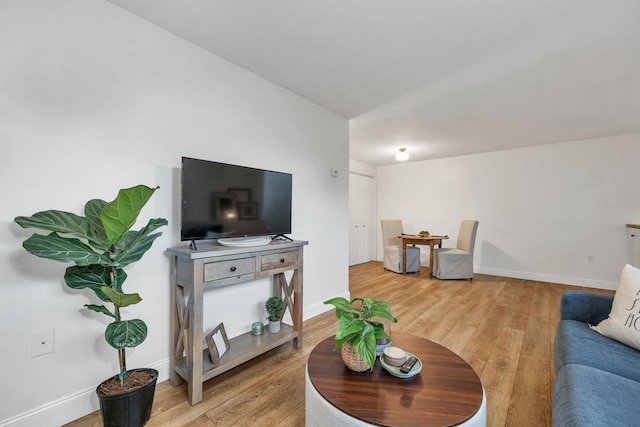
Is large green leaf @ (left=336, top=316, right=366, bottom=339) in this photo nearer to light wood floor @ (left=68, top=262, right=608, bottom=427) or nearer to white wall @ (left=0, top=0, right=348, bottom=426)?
light wood floor @ (left=68, top=262, right=608, bottom=427)

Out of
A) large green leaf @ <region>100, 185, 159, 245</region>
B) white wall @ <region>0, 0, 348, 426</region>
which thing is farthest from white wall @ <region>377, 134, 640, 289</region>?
large green leaf @ <region>100, 185, 159, 245</region>

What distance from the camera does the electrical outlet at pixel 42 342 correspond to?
1362 mm

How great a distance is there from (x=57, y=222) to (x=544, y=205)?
5899 millimetres

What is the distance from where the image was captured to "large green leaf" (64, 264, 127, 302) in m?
1.27

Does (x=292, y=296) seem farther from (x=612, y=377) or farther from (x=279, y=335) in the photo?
(x=612, y=377)

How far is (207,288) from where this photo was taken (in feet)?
6.01

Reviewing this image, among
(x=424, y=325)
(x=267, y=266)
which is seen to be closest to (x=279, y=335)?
(x=267, y=266)

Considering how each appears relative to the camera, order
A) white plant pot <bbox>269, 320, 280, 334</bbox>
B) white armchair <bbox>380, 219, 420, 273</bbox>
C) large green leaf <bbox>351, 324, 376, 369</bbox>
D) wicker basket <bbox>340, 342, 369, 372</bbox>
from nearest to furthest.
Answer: large green leaf <bbox>351, 324, 376, 369</bbox>
wicker basket <bbox>340, 342, 369, 372</bbox>
white plant pot <bbox>269, 320, 280, 334</bbox>
white armchair <bbox>380, 219, 420, 273</bbox>

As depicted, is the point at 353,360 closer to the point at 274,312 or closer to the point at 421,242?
the point at 274,312

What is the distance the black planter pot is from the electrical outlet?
14.8 inches

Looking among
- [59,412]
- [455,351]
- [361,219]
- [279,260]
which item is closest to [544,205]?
[361,219]

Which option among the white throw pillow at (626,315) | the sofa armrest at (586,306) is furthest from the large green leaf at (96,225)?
the sofa armrest at (586,306)

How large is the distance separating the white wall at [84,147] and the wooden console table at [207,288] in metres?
0.13

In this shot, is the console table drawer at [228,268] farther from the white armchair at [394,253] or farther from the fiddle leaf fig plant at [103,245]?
the white armchair at [394,253]
